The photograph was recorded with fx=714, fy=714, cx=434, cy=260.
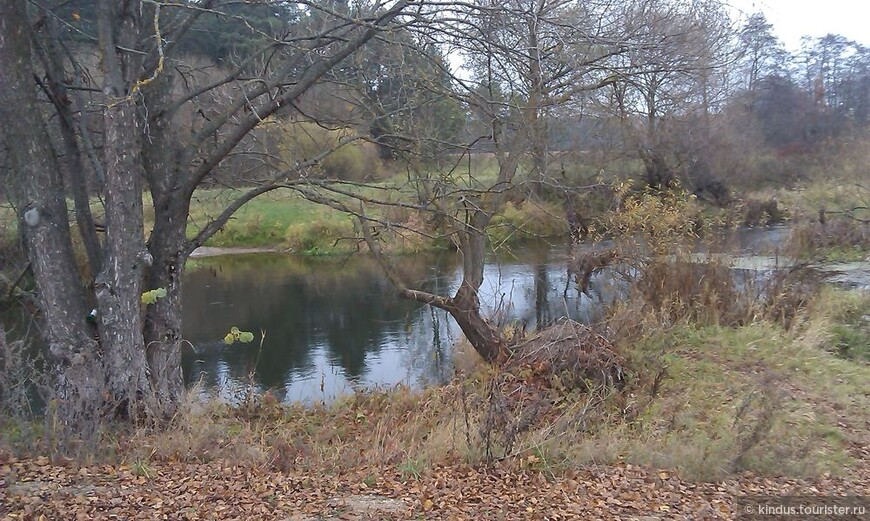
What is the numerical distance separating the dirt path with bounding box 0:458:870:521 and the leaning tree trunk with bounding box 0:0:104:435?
1724 millimetres

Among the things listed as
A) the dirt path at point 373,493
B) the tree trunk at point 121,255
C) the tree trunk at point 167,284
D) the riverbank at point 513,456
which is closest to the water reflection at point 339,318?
the tree trunk at point 167,284

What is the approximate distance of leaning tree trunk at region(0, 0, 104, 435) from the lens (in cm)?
672

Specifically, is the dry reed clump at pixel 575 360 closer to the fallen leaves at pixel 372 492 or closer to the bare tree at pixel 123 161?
the fallen leaves at pixel 372 492

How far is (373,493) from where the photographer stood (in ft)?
16.7

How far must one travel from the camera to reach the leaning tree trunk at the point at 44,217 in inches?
265

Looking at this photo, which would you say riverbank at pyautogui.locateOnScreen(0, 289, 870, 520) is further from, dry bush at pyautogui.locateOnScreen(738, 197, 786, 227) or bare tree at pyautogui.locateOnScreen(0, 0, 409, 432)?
dry bush at pyautogui.locateOnScreen(738, 197, 786, 227)

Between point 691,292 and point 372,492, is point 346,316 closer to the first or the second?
point 691,292

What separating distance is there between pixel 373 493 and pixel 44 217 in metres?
4.32

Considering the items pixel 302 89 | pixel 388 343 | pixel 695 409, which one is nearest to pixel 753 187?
pixel 388 343

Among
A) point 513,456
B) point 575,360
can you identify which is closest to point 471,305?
point 575,360

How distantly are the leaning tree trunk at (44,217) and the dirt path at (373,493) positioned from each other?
67.9 inches

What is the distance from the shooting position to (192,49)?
1023 cm

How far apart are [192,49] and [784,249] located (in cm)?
1214

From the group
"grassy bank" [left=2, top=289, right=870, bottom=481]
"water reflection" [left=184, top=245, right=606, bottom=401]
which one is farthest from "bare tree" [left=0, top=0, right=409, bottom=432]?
"water reflection" [left=184, top=245, right=606, bottom=401]
